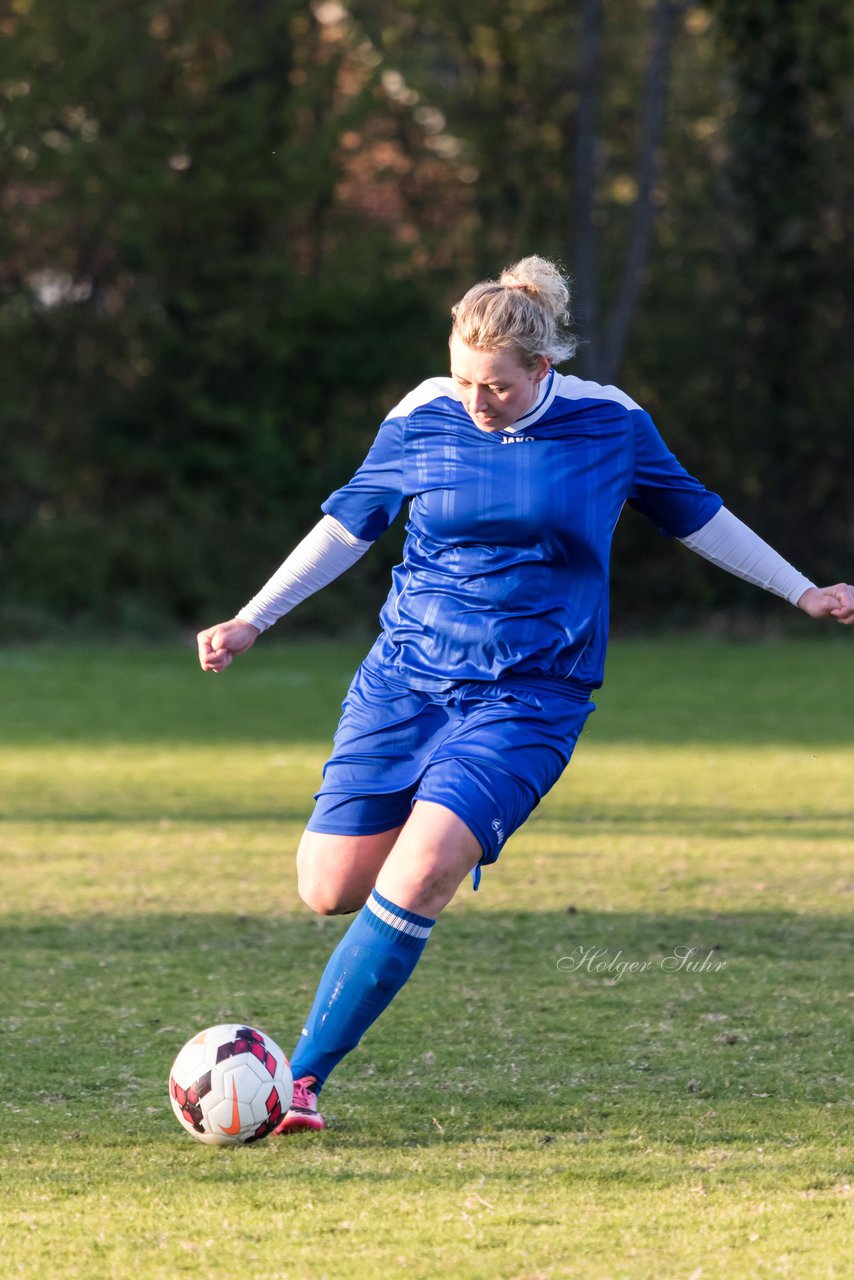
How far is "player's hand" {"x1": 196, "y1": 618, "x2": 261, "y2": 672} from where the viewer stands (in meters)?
4.28

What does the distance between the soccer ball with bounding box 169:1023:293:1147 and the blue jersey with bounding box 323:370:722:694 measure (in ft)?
2.99

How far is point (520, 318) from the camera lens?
388cm

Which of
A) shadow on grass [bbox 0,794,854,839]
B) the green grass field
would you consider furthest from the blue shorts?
shadow on grass [bbox 0,794,854,839]

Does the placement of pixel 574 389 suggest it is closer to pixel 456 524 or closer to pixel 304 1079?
pixel 456 524

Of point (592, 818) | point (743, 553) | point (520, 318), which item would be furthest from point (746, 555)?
point (592, 818)

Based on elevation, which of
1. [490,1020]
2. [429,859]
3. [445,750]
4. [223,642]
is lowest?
[490,1020]

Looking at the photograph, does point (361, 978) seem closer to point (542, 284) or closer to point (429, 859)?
point (429, 859)

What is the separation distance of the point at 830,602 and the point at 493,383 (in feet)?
3.39

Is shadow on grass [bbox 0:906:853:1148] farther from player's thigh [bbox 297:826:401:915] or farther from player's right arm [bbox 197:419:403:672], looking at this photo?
player's right arm [bbox 197:419:403:672]

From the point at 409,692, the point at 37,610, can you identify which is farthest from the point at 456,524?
the point at 37,610

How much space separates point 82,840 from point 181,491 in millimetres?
10307

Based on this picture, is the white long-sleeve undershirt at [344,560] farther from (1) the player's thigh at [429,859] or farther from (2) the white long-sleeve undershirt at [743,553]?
(1) the player's thigh at [429,859]

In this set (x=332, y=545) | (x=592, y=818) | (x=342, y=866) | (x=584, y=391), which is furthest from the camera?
(x=592, y=818)

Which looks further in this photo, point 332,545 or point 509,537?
point 332,545
